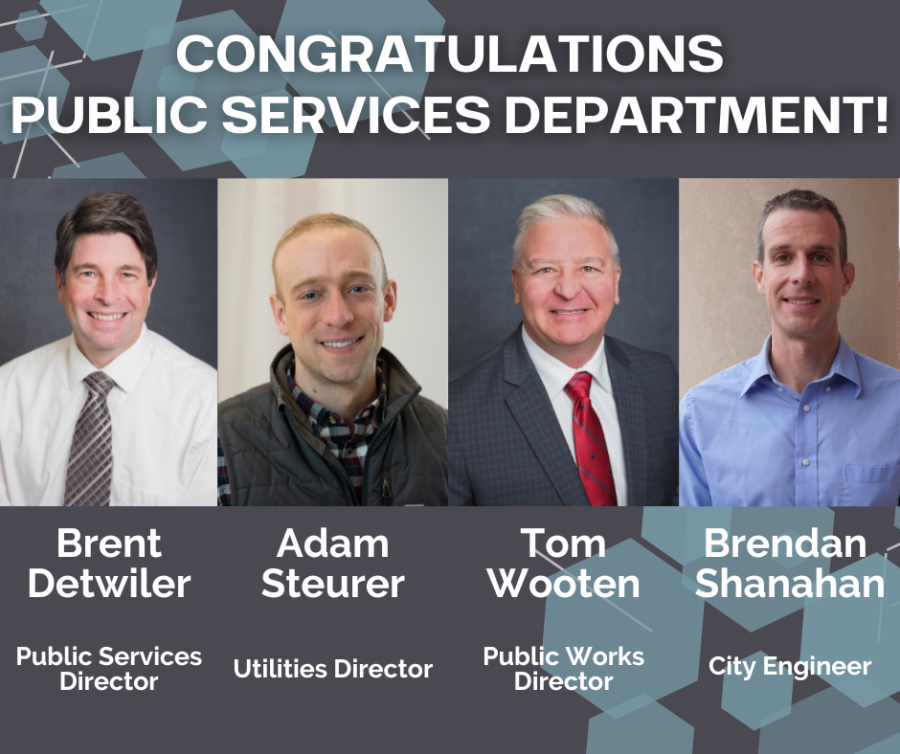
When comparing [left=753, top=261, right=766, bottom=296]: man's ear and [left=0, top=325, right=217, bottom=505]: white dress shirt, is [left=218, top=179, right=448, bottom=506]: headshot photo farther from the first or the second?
[left=753, top=261, right=766, bottom=296]: man's ear

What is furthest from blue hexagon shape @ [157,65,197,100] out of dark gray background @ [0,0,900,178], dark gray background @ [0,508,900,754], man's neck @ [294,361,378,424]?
dark gray background @ [0,508,900,754]

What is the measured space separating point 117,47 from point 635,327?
7.46 ft

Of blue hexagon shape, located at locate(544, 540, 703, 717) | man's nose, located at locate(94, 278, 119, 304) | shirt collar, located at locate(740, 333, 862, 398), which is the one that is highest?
man's nose, located at locate(94, 278, 119, 304)

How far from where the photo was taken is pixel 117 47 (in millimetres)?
2865

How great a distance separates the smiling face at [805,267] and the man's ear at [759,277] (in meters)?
0.02

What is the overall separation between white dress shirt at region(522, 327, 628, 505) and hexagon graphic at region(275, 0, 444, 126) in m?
1.09

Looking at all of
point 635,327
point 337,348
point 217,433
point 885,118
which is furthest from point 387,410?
point 885,118

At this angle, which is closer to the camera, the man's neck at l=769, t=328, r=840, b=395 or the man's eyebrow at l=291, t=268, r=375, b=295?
the man's eyebrow at l=291, t=268, r=375, b=295

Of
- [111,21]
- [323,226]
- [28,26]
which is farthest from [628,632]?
[28,26]

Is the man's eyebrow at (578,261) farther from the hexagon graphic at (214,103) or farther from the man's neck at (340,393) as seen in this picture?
the hexagon graphic at (214,103)

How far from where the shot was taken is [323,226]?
9.02ft

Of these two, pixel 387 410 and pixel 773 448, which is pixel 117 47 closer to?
pixel 387 410

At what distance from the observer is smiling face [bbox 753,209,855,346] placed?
2824 millimetres

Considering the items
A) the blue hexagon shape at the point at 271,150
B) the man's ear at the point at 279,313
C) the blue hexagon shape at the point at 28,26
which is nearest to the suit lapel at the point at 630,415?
the man's ear at the point at 279,313
